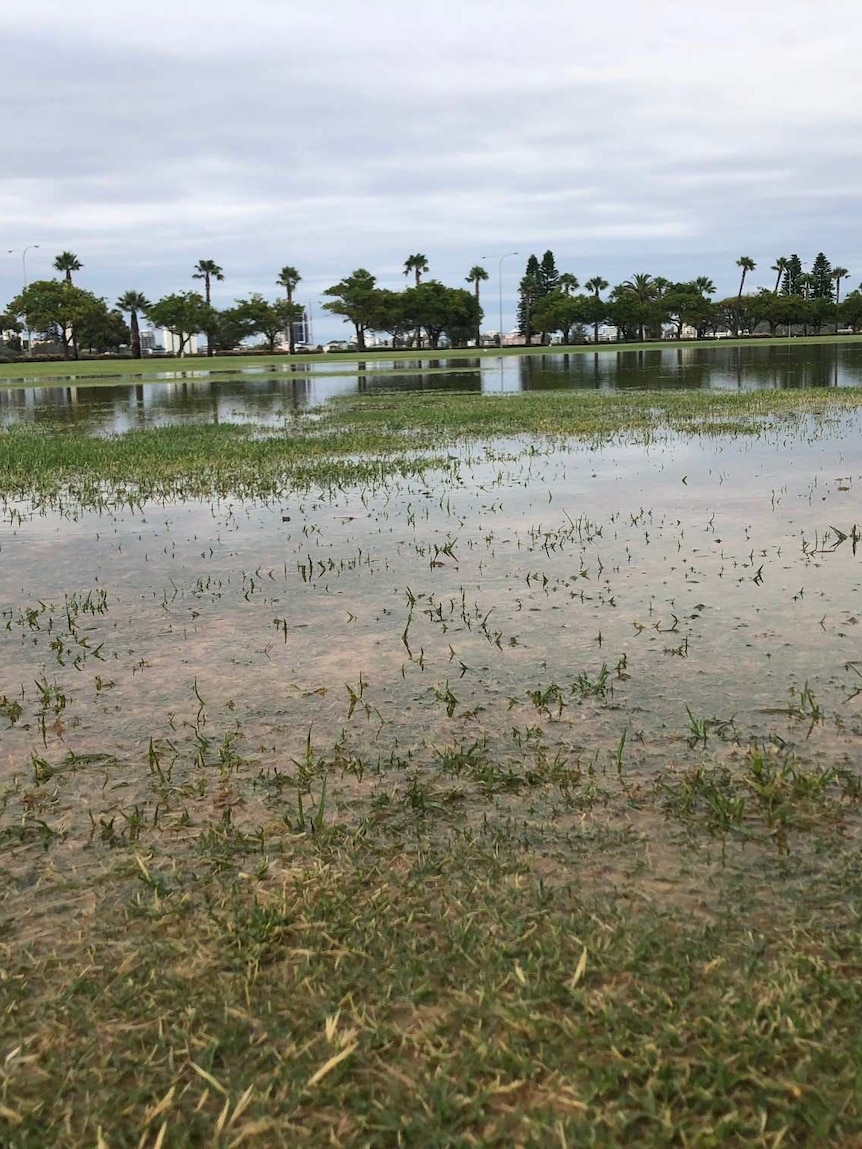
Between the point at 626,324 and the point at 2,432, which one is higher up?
the point at 626,324

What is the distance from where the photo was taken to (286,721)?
5324 mm

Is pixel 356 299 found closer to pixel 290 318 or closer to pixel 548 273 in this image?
pixel 290 318

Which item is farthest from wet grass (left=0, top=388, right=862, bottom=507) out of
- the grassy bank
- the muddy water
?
the grassy bank

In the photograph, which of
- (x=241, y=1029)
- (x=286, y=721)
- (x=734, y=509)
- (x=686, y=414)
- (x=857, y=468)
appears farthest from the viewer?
(x=686, y=414)

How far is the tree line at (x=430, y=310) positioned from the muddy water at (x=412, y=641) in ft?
367

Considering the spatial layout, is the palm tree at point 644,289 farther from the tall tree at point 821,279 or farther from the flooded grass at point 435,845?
the flooded grass at point 435,845

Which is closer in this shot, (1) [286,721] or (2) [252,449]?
(1) [286,721]

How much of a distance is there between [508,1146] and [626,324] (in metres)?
164

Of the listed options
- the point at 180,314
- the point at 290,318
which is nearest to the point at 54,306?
the point at 180,314

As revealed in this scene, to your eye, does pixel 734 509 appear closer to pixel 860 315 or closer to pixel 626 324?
pixel 626 324

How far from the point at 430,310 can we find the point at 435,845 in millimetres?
134018

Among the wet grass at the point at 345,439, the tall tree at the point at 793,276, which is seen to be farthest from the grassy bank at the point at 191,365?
the tall tree at the point at 793,276

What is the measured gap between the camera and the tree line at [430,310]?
122 meters

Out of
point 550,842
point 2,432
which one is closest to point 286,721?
point 550,842
